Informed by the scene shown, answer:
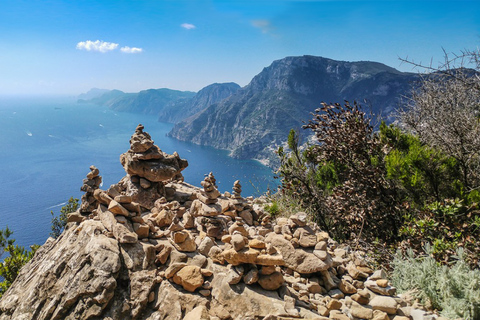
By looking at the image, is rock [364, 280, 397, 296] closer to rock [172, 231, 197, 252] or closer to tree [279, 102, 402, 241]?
tree [279, 102, 402, 241]

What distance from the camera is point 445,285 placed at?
486 cm

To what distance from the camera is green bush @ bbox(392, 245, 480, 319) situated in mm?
4473

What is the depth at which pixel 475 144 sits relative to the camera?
288 inches

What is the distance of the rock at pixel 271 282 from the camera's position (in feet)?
16.4

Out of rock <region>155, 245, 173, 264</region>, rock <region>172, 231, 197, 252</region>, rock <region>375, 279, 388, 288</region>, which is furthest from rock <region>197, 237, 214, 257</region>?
rock <region>375, 279, 388, 288</region>

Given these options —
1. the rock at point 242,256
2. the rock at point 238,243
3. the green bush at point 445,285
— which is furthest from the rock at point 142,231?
the green bush at point 445,285

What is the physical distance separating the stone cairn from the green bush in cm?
34

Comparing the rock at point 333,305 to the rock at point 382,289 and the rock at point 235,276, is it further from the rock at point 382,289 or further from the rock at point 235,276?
the rock at point 235,276

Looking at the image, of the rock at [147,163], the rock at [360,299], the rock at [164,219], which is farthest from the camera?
the rock at [147,163]

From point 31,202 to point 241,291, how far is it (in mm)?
92815

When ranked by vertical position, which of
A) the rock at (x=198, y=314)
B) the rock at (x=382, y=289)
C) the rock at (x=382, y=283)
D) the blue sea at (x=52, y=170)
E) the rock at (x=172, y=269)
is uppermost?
the rock at (x=382, y=283)

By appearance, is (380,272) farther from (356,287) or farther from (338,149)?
(338,149)

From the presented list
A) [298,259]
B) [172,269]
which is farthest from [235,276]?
[298,259]

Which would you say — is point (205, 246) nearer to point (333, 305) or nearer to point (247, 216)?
point (247, 216)
